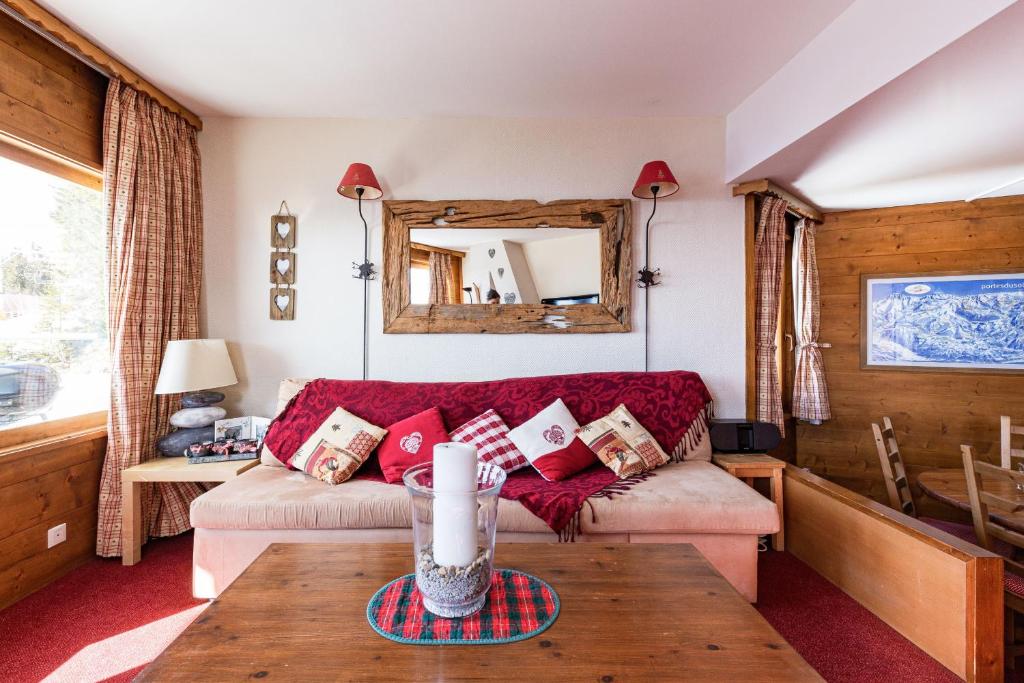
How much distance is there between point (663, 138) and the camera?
2932 mm

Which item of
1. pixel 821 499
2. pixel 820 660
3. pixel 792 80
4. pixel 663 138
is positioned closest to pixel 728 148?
pixel 663 138

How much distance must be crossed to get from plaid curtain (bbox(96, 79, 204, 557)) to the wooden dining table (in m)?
3.64

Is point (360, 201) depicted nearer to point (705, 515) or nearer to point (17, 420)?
point (17, 420)

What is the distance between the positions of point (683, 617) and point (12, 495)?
271 cm

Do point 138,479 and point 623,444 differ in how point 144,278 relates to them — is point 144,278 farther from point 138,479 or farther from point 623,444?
point 623,444

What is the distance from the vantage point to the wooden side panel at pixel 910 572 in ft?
5.05

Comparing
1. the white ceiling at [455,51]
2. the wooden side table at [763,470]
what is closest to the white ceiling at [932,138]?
the white ceiling at [455,51]

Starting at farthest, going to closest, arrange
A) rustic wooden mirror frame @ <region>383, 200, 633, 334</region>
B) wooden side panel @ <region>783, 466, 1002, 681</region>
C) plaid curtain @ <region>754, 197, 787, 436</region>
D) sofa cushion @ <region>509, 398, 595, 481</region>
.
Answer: plaid curtain @ <region>754, 197, 787, 436</region> → rustic wooden mirror frame @ <region>383, 200, 633, 334</region> → sofa cushion @ <region>509, 398, 595, 481</region> → wooden side panel @ <region>783, 466, 1002, 681</region>

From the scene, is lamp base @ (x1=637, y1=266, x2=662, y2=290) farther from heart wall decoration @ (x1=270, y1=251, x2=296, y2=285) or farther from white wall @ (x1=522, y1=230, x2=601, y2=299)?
heart wall decoration @ (x1=270, y1=251, x2=296, y2=285)

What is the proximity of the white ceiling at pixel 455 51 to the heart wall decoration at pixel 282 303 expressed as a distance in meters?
1.09

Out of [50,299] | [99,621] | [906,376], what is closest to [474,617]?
[99,621]

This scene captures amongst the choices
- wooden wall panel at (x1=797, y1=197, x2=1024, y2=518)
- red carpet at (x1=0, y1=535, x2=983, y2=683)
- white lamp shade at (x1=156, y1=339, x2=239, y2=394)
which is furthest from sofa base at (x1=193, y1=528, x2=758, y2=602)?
wooden wall panel at (x1=797, y1=197, x2=1024, y2=518)

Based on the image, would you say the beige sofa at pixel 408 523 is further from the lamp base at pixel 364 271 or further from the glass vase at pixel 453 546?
the lamp base at pixel 364 271

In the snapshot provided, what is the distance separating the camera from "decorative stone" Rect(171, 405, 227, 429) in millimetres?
2555
